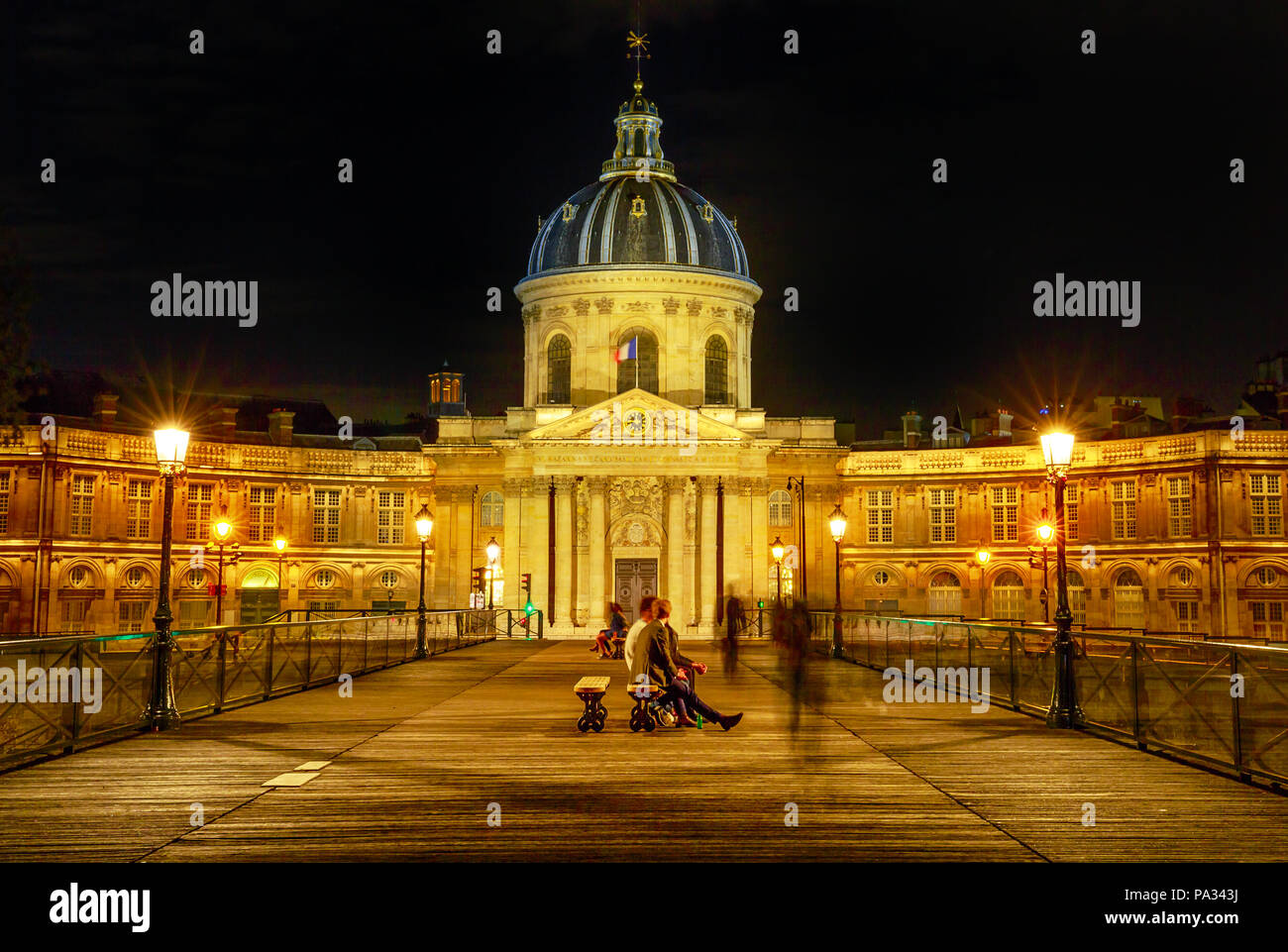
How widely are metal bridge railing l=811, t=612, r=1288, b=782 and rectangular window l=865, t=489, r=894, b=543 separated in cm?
4447

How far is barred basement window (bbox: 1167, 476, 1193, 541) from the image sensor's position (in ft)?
209

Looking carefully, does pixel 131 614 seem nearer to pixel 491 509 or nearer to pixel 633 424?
pixel 491 509

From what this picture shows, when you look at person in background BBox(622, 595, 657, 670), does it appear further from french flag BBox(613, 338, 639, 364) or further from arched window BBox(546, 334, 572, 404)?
arched window BBox(546, 334, 572, 404)

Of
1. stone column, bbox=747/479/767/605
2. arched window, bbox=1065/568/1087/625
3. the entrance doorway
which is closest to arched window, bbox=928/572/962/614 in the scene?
arched window, bbox=1065/568/1087/625

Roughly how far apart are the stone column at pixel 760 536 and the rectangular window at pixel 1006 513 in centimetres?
1156

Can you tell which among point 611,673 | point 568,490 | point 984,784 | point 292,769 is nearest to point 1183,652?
point 984,784

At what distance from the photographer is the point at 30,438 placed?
202 ft

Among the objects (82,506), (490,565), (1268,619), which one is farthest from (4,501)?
(1268,619)

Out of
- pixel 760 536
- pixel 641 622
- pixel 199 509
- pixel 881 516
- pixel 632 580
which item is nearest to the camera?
pixel 641 622

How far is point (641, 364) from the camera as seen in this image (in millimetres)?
70312

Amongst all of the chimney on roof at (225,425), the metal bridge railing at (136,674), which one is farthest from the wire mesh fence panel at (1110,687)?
the chimney on roof at (225,425)

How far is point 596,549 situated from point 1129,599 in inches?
964

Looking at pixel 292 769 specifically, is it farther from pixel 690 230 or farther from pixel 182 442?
pixel 690 230

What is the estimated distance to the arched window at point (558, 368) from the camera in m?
71.1
